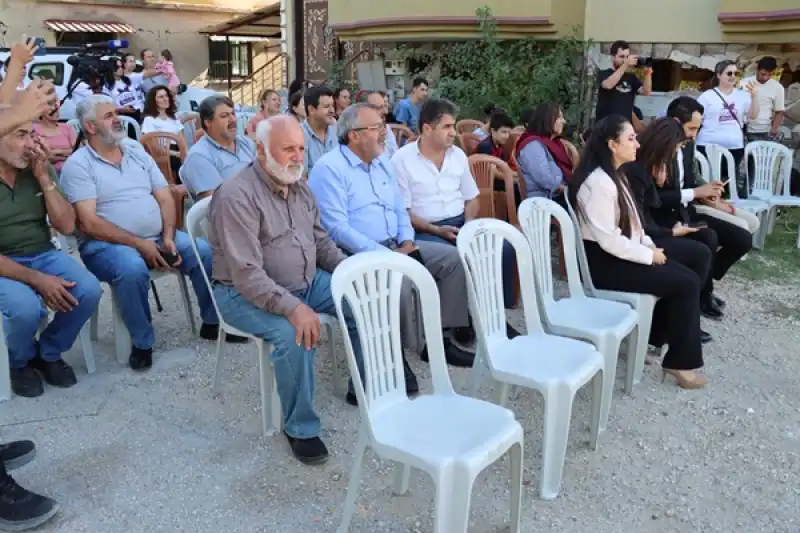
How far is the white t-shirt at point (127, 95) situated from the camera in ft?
27.7

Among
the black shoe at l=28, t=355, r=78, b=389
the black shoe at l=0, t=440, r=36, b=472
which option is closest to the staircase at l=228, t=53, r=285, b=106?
the black shoe at l=28, t=355, r=78, b=389

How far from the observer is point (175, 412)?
329 centimetres

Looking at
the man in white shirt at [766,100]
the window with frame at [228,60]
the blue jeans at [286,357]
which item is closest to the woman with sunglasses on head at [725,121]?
the man in white shirt at [766,100]

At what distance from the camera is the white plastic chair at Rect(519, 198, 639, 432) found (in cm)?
313

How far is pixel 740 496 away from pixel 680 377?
36.4 inches

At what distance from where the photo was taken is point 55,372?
3.49 m

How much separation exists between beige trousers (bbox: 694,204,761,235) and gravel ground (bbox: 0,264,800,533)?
3.85 ft

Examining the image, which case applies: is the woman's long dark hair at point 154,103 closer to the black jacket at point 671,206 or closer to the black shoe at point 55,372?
the black shoe at point 55,372

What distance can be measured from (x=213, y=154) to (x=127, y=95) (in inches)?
193

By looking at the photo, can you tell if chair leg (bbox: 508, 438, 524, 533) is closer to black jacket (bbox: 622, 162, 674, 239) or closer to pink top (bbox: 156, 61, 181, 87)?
black jacket (bbox: 622, 162, 674, 239)

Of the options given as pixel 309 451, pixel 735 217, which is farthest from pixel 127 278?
pixel 735 217

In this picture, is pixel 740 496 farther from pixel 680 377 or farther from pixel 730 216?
pixel 730 216

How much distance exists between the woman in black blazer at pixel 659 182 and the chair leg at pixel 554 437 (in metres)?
1.45

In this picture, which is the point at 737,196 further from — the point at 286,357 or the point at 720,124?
the point at 286,357
